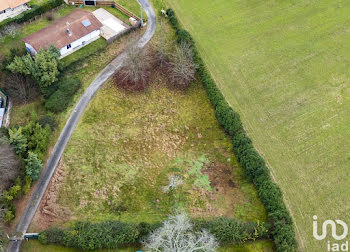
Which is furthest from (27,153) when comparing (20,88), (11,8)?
(11,8)

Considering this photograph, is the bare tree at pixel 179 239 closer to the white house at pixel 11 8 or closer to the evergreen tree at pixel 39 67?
the evergreen tree at pixel 39 67

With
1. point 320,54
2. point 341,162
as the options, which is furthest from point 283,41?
point 341,162

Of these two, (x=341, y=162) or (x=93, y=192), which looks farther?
(x=341, y=162)

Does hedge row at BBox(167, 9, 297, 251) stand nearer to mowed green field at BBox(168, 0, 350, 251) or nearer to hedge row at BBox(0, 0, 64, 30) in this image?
mowed green field at BBox(168, 0, 350, 251)

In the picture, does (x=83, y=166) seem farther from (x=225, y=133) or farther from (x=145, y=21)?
(x=145, y=21)

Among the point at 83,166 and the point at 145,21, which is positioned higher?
the point at 145,21

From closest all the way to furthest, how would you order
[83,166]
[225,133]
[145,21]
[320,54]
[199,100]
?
[83,166], [225,133], [199,100], [320,54], [145,21]

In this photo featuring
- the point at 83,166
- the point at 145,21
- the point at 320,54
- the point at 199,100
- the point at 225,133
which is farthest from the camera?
the point at 145,21

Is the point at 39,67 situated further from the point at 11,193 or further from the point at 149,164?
the point at 149,164
